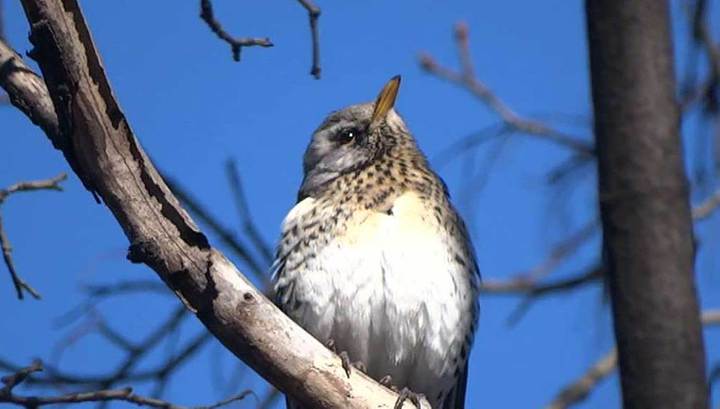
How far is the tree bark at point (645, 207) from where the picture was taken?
5.90 feet

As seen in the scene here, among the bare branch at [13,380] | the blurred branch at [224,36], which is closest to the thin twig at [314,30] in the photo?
the blurred branch at [224,36]

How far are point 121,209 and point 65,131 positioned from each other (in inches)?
9.7

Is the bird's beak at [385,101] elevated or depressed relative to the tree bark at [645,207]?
elevated

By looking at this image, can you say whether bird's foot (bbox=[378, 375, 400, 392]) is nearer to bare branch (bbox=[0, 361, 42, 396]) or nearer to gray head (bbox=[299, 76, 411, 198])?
gray head (bbox=[299, 76, 411, 198])

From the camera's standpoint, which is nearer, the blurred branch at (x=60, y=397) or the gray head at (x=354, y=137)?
the blurred branch at (x=60, y=397)

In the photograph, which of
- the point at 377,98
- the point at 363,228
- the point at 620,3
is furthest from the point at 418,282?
the point at 620,3

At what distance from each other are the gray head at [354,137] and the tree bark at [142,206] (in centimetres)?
169

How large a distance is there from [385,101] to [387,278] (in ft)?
3.94

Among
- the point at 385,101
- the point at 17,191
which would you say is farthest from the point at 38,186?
the point at 385,101

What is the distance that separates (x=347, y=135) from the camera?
509 centimetres

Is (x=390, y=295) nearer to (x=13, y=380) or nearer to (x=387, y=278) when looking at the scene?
(x=387, y=278)

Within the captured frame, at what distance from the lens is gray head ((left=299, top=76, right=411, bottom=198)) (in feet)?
16.1

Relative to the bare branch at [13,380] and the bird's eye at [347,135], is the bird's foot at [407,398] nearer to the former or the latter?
the bare branch at [13,380]

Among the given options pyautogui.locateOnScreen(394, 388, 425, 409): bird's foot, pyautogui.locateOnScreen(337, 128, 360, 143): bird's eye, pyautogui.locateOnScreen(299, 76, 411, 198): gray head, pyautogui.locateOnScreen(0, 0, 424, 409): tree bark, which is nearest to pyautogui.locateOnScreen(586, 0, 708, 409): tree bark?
pyautogui.locateOnScreen(0, 0, 424, 409): tree bark
